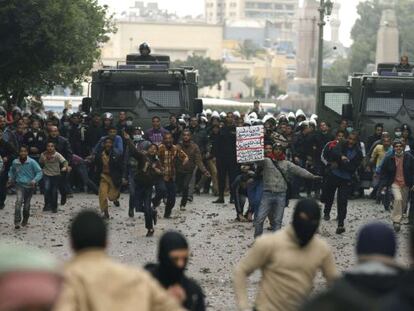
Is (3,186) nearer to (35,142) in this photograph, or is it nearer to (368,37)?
(35,142)

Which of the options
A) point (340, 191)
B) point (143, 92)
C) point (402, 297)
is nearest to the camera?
point (402, 297)

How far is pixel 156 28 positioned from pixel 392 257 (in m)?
193

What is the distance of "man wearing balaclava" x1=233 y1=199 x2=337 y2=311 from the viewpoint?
26.7 ft

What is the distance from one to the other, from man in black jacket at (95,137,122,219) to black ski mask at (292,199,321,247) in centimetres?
1425

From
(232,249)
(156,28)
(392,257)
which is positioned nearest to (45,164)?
(232,249)

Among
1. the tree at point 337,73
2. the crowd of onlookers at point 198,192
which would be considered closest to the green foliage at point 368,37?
the tree at point 337,73

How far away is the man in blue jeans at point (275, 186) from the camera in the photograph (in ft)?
59.1

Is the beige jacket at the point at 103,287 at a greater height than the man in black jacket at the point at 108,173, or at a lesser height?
greater

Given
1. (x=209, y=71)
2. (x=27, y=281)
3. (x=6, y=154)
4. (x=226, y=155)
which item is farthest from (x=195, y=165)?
(x=209, y=71)

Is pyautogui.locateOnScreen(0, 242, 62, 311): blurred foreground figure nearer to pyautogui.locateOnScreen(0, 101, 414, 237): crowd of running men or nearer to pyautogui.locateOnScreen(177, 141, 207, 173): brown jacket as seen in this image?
pyautogui.locateOnScreen(0, 101, 414, 237): crowd of running men

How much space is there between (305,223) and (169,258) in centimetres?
137

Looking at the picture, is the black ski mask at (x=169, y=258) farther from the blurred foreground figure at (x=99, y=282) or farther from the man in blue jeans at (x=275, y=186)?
the man in blue jeans at (x=275, y=186)

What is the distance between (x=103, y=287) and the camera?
584cm

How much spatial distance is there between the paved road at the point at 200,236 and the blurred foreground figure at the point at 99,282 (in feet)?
24.4
